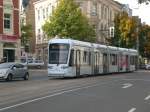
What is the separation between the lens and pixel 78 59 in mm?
40781

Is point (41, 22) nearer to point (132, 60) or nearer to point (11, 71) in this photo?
Answer: point (132, 60)

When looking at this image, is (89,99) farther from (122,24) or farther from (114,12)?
(114,12)

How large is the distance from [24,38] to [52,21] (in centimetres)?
992

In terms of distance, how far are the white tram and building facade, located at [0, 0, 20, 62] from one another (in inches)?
512

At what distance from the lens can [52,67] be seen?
3888 centimetres

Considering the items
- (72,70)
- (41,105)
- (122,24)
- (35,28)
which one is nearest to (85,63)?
(72,70)

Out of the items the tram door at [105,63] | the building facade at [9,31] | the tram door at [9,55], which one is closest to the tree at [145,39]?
the building facade at [9,31]

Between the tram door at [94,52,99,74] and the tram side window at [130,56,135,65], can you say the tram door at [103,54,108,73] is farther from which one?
→ the tram side window at [130,56,135,65]

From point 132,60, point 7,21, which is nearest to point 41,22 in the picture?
point 7,21

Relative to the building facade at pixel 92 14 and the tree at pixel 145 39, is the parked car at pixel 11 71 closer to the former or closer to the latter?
the building facade at pixel 92 14

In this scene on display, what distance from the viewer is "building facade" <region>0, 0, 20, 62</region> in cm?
5766

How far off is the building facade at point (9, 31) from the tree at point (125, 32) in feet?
102

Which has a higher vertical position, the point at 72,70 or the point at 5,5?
the point at 5,5

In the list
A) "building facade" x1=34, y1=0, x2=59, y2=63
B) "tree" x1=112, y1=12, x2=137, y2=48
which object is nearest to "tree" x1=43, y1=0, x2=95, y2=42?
"building facade" x1=34, y1=0, x2=59, y2=63
